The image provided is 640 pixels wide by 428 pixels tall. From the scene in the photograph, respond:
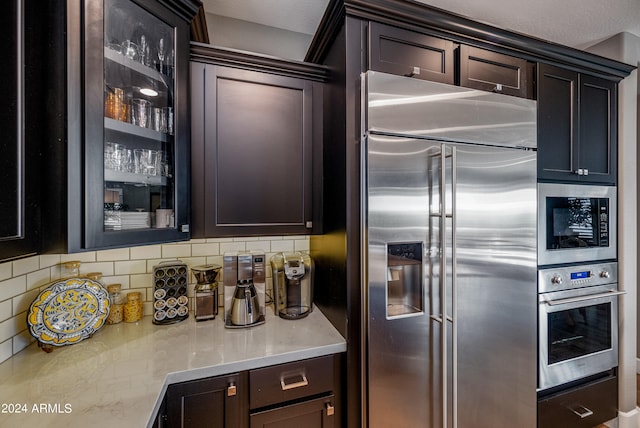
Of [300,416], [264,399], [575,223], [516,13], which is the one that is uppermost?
[516,13]

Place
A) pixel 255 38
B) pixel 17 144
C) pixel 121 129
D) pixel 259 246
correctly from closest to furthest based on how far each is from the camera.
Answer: pixel 17 144 → pixel 121 129 → pixel 259 246 → pixel 255 38

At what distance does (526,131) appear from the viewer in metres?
1.49

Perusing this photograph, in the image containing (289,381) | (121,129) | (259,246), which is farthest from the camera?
(259,246)

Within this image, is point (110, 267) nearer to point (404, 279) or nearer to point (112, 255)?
point (112, 255)

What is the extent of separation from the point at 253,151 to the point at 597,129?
7.15ft

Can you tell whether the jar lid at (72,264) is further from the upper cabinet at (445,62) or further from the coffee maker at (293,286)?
the upper cabinet at (445,62)

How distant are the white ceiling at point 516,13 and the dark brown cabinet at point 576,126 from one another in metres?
0.42

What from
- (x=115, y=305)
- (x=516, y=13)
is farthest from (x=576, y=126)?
(x=115, y=305)

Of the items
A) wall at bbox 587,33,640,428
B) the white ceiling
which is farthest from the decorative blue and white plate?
wall at bbox 587,33,640,428

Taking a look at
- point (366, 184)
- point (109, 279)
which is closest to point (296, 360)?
point (366, 184)

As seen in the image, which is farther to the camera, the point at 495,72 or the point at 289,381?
the point at 495,72

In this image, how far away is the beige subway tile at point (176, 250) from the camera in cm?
158

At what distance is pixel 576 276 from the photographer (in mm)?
1682

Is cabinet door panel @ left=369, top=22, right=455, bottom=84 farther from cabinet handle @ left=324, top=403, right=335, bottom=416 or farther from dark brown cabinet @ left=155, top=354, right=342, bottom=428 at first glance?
cabinet handle @ left=324, top=403, right=335, bottom=416
